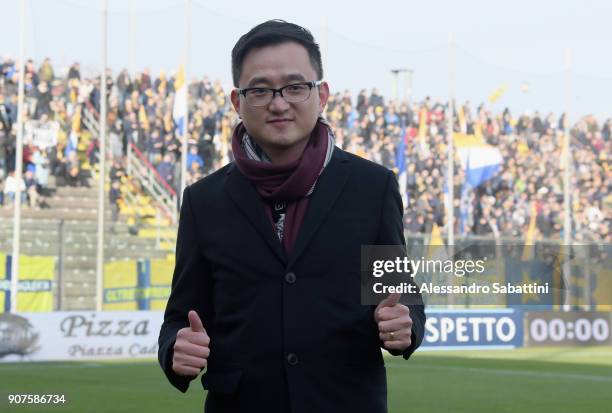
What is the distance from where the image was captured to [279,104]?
3.05 meters

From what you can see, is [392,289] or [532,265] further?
[532,265]

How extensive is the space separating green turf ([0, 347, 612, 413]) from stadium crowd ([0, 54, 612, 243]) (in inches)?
220

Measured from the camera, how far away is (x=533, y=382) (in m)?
16.6

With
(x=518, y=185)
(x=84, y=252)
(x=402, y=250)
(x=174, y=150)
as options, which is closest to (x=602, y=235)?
(x=518, y=185)

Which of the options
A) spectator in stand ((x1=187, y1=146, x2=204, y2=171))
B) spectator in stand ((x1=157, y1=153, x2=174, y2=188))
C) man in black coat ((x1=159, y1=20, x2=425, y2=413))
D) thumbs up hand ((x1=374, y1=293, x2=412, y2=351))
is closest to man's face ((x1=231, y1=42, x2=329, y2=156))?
man in black coat ((x1=159, y1=20, x2=425, y2=413))

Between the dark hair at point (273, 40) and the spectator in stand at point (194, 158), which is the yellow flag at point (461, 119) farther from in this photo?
the dark hair at point (273, 40)

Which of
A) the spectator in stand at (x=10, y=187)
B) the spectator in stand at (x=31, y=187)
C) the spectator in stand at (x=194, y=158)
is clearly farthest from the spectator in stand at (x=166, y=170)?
the spectator in stand at (x=10, y=187)

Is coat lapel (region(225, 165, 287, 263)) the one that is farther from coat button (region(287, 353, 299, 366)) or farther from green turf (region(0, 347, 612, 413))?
green turf (region(0, 347, 612, 413))

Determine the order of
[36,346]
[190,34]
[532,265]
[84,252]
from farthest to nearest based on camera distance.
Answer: [190,34]
[84,252]
[36,346]
[532,265]

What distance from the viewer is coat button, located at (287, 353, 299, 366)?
304 centimetres

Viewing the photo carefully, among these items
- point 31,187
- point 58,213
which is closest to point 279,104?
point 31,187

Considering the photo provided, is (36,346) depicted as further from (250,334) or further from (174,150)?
(250,334)

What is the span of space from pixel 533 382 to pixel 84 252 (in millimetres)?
10208

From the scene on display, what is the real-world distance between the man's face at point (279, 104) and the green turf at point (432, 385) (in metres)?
10.3
